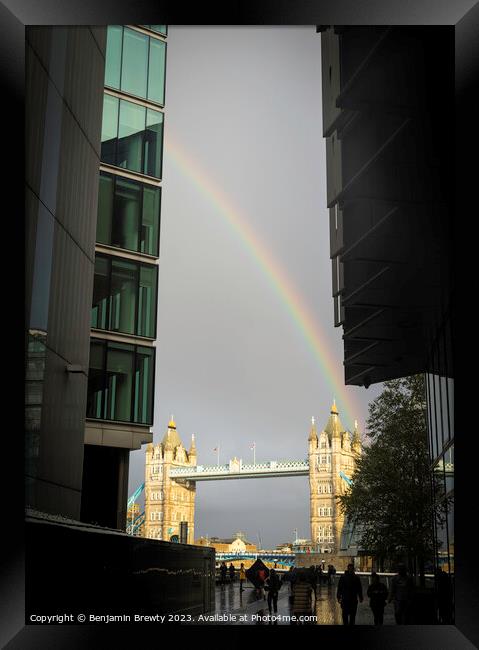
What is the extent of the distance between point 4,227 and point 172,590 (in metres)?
6.43

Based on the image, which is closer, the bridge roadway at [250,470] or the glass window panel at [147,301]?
the glass window panel at [147,301]

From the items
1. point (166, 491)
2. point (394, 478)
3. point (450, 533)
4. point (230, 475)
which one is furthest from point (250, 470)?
point (450, 533)

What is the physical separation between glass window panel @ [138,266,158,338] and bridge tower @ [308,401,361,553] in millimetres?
48273

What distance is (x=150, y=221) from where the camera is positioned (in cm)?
2567

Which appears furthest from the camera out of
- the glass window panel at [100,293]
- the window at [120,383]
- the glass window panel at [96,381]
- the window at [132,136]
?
the window at [132,136]

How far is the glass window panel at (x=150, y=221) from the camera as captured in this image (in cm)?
2522

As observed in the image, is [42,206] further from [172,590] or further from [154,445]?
[154,445]

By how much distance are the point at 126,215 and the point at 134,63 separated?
199 inches

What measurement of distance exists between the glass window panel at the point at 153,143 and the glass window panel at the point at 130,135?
0.74 feet

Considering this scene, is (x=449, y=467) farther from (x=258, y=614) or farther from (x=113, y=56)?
(x=113, y=56)

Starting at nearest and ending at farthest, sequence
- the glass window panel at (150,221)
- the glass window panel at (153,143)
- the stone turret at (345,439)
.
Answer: the glass window panel at (150,221)
the glass window panel at (153,143)
the stone turret at (345,439)

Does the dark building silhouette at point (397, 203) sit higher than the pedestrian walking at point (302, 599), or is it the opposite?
the dark building silhouette at point (397, 203)

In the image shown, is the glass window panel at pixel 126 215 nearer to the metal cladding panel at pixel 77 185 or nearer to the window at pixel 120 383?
the window at pixel 120 383

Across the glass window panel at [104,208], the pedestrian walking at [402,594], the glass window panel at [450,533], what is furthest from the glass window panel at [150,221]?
the pedestrian walking at [402,594]
